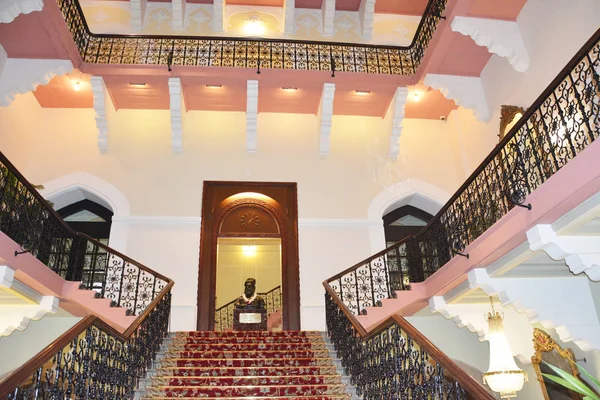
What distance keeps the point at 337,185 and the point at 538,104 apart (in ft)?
20.3

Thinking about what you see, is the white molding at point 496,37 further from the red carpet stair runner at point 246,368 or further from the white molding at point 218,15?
the white molding at point 218,15

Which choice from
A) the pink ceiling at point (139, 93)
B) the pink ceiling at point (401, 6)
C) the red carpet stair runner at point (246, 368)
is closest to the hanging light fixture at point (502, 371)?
the red carpet stair runner at point (246, 368)

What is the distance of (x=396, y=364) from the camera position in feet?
15.7

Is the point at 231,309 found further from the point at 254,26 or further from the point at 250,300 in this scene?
the point at 254,26

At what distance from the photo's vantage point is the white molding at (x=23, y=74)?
9.12m

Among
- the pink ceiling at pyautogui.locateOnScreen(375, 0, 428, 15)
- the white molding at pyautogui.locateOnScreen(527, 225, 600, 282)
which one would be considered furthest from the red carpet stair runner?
Answer: the pink ceiling at pyautogui.locateOnScreen(375, 0, 428, 15)

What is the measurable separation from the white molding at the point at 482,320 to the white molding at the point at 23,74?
25.7 ft

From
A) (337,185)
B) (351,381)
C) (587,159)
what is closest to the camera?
(587,159)

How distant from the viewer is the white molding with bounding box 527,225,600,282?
15.9 ft

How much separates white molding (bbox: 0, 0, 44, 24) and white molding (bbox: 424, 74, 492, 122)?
6.88m

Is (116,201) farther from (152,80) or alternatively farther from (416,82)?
(416,82)

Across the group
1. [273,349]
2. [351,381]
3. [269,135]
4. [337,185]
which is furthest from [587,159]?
[269,135]

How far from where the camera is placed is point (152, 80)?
10.2 meters

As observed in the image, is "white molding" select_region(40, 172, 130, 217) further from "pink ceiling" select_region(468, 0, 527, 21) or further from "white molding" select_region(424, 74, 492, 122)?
"pink ceiling" select_region(468, 0, 527, 21)
